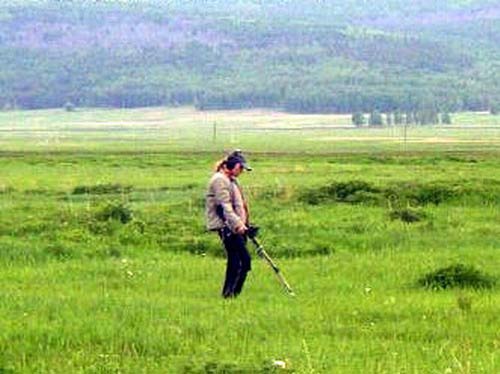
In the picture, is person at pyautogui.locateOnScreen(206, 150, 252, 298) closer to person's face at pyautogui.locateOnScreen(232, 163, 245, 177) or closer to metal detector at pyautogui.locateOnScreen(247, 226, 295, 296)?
person's face at pyautogui.locateOnScreen(232, 163, 245, 177)

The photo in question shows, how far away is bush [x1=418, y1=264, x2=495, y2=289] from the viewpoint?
20078 mm

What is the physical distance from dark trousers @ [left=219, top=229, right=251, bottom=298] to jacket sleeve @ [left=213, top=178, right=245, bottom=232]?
0.61 ft

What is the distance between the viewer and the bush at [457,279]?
20.1 m

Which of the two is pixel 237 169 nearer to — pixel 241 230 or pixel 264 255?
pixel 241 230

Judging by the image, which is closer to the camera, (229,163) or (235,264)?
(235,264)

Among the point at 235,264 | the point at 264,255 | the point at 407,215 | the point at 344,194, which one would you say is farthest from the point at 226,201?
the point at 344,194

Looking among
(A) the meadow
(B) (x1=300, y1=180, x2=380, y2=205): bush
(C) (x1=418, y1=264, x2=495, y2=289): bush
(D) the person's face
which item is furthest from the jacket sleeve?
(B) (x1=300, y1=180, x2=380, y2=205): bush

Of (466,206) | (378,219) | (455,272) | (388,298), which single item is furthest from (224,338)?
(466,206)

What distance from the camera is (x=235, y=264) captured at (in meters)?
19.2

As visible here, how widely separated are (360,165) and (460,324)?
164 ft

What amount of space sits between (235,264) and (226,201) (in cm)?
87

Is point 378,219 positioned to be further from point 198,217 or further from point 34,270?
point 34,270

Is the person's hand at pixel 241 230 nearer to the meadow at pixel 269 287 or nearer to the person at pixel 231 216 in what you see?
the person at pixel 231 216

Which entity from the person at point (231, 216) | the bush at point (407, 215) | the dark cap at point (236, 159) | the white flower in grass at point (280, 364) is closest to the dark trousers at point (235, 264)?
the person at point (231, 216)
